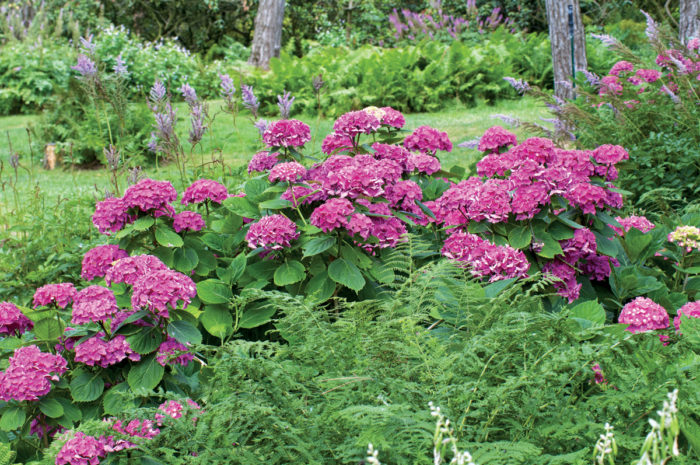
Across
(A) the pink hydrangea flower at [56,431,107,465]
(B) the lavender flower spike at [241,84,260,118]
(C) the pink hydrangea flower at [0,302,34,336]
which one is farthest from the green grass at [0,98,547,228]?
(A) the pink hydrangea flower at [56,431,107,465]

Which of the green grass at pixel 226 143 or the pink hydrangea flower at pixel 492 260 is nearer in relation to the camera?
the pink hydrangea flower at pixel 492 260

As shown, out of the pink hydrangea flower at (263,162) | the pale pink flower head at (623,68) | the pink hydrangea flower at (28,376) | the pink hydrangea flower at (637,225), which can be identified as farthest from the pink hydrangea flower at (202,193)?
the pale pink flower head at (623,68)

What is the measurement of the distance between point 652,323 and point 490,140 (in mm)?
1441

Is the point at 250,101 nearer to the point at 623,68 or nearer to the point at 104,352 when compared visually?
the point at 104,352

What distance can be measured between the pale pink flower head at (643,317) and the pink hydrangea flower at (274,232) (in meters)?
1.25

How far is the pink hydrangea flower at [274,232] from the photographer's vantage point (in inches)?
99.6

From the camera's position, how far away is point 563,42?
633 centimetres

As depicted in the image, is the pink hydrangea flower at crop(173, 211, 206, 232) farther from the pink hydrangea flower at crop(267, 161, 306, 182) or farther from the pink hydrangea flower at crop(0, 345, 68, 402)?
the pink hydrangea flower at crop(0, 345, 68, 402)

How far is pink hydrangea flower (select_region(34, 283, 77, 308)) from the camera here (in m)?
2.25

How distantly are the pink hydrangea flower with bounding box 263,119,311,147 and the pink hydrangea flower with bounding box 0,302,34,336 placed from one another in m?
1.23

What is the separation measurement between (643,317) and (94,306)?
1.81 m

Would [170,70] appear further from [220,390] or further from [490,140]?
[220,390]

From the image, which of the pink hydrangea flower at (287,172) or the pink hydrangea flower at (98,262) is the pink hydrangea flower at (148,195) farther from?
the pink hydrangea flower at (287,172)

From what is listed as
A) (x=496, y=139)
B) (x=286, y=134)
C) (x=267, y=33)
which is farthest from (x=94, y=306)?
(x=267, y=33)
